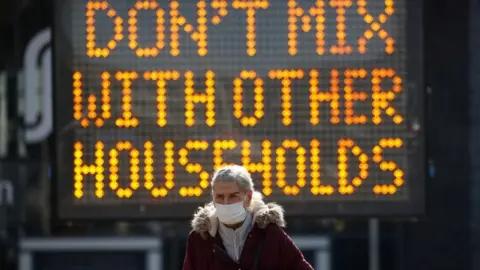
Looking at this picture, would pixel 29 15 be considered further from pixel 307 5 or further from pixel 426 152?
pixel 426 152

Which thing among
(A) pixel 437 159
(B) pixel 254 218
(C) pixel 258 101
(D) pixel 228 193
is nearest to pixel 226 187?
(D) pixel 228 193

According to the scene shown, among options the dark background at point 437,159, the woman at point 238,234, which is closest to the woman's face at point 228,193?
the woman at point 238,234

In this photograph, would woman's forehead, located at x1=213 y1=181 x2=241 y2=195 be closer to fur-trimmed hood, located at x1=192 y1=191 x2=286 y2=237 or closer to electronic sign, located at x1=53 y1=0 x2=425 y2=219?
fur-trimmed hood, located at x1=192 y1=191 x2=286 y2=237

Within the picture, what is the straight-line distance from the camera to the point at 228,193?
3852 mm

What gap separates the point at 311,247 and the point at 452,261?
2.14 ft

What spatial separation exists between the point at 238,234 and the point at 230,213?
10cm

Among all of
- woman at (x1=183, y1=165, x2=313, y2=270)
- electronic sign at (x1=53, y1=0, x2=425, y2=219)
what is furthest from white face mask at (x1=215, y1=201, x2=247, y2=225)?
electronic sign at (x1=53, y1=0, x2=425, y2=219)

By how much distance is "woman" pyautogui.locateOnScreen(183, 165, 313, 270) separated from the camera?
384cm

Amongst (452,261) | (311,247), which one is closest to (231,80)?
(311,247)

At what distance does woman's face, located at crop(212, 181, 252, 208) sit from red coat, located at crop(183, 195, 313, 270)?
6 centimetres

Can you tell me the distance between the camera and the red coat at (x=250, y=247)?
384cm

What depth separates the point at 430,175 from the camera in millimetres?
5363

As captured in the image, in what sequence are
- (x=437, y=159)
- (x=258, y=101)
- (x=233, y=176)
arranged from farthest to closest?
1. (x=437, y=159)
2. (x=258, y=101)
3. (x=233, y=176)

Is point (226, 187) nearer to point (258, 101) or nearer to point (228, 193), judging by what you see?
point (228, 193)
